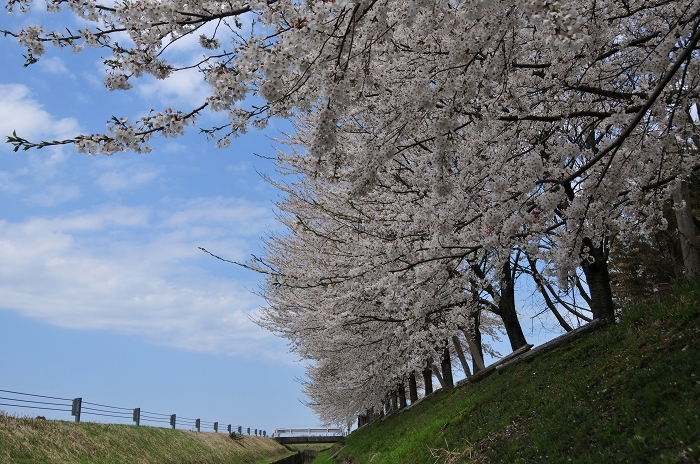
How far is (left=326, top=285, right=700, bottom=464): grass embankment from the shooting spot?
484 centimetres

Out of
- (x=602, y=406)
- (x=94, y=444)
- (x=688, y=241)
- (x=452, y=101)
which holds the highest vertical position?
(x=688, y=241)

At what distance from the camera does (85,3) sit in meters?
5.17

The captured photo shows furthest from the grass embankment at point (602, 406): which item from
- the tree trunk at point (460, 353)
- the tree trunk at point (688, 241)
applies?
the tree trunk at point (460, 353)

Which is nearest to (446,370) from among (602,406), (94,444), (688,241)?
(688,241)

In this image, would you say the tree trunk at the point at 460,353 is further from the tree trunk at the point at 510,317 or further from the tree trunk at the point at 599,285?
the tree trunk at the point at 599,285

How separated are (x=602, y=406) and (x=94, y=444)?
10.8m

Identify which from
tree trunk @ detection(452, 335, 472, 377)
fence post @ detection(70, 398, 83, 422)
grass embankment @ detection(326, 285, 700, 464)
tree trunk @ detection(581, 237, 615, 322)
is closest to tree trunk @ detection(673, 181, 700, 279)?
tree trunk @ detection(581, 237, 615, 322)

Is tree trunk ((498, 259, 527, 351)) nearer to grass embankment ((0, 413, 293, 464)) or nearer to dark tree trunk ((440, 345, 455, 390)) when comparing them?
dark tree trunk ((440, 345, 455, 390))

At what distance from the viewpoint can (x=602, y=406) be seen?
604 centimetres

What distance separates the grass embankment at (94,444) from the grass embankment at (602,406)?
6611mm

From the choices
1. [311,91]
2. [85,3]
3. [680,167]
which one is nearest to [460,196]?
[311,91]

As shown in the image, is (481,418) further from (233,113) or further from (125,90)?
(125,90)

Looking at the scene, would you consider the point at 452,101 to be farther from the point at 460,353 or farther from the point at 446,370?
the point at 446,370

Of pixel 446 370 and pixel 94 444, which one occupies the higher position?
pixel 446 370
